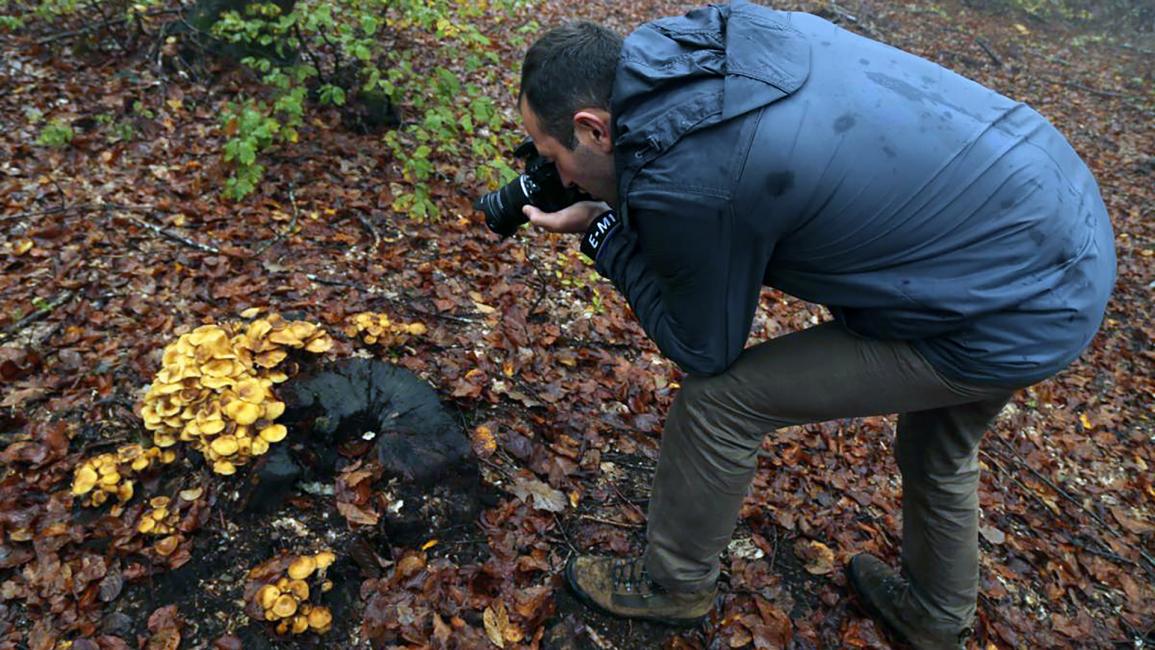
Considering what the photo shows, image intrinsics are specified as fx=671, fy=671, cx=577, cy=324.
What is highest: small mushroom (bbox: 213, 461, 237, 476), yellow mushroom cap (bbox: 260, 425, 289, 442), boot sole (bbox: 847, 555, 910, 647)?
yellow mushroom cap (bbox: 260, 425, 289, 442)

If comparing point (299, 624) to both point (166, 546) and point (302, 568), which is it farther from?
point (166, 546)

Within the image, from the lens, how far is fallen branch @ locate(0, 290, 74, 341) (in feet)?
10.3

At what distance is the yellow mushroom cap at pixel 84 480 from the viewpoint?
237 centimetres

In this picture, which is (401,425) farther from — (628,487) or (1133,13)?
(1133,13)

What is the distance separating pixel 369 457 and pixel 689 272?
5.24 ft

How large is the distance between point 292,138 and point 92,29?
8.00ft

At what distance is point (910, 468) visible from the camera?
2496 millimetres

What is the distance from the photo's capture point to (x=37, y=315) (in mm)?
3227

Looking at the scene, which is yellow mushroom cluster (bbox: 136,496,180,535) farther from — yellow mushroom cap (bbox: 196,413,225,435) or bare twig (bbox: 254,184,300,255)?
bare twig (bbox: 254,184,300,255)

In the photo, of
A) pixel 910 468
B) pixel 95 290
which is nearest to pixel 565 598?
pixel 910 468

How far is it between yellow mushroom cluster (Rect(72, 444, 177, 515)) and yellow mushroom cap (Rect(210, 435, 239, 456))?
0.33m

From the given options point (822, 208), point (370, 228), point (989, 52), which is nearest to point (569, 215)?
point (822, 208)

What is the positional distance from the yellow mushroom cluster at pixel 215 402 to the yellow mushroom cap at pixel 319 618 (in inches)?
22.9

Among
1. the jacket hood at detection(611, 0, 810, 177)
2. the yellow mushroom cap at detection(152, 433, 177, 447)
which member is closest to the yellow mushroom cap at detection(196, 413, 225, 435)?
the yellow mushroom cap at detection(152, 433, 177, 447)
